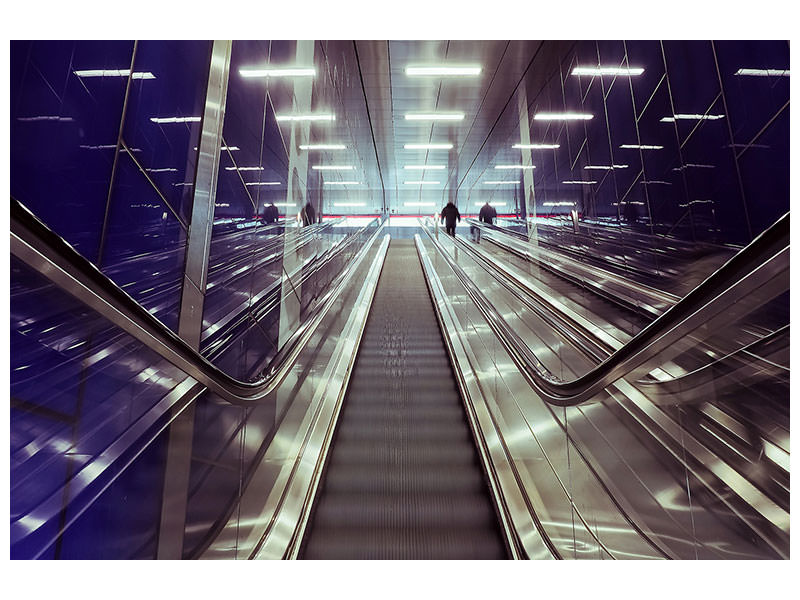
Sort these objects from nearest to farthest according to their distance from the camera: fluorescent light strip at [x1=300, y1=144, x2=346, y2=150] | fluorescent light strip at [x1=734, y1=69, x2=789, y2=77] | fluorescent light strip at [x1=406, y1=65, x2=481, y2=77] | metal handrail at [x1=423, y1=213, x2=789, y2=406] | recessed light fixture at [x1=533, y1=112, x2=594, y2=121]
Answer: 1. metal handrail at [x1=423, y1=213, x2=789, y2=406]
2. fluorescent light strip at [x1=734, y1=69, x2=789, y2=77]
3. recessed light fixture at [x1=533, y1=112, x2=594, y2=121]
4. fluorescent light strip at [x1=300, y1=144, x2=346, y2=150]
5. fluorescent light strip at [x1=406, y1=65, x2=481, y2=77]

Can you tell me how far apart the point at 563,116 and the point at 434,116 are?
12.0 feet

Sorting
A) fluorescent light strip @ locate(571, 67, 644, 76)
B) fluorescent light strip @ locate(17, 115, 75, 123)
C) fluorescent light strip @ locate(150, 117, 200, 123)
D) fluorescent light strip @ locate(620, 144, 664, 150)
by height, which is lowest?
fluorescent light strip @ locate(17, 115, 75, 123)

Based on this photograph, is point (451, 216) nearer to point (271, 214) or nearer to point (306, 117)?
point (306, 117)

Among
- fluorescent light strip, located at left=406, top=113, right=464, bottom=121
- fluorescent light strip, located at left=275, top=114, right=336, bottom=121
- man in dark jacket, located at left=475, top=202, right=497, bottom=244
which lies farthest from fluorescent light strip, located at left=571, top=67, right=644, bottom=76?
man in dark jacket, located at left=475, top=202, right=497, bottom=244

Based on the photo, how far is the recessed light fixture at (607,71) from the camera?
4417mm

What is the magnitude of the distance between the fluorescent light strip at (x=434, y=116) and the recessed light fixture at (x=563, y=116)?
212 centimetres

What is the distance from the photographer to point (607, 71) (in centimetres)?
504

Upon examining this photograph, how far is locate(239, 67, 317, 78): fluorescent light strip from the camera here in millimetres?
3710

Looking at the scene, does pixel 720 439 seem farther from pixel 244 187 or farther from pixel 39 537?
pixel 244 187

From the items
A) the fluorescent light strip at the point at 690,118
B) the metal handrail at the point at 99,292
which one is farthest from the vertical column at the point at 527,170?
the metal handrail at the point at 99,292

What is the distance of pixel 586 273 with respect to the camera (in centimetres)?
529

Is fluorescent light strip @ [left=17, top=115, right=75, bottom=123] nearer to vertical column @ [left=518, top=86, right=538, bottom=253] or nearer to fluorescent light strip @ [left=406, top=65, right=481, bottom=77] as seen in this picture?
fluorescent light strip @ [left=406, top=65, right=481, bottom=77]

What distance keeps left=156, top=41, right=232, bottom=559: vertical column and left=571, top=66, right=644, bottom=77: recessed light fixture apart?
378 cm
